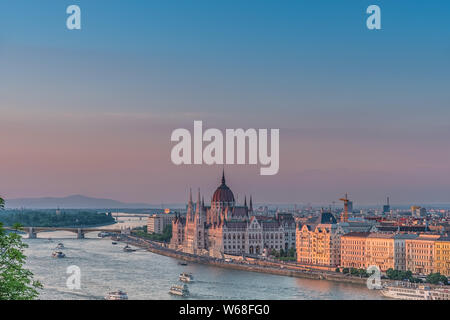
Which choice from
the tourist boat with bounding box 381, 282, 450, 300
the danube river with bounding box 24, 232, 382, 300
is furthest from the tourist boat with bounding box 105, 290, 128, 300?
the tourist boat with bounding box 381, 282, 450, 300

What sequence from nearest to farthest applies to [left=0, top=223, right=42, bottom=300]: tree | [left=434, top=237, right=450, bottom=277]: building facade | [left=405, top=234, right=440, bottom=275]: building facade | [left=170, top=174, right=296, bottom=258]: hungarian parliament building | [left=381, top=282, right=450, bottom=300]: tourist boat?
1. [left=0, top=223, right=42, bottom=300]: tree
2. [left=381, top=282, right=450, bottom=300]: tourist boat
3. [left=434, top=237, right=450, bottom=277]: building facade
4. [left=405, top=234, right=440, bottom=275]: building facade
5. [left=170, top=174, right=296, bottom=258]: hungarian parliament building

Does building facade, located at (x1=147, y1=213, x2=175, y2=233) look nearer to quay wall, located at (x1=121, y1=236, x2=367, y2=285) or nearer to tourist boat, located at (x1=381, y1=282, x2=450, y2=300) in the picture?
quay wall, located at (x1=121, y1=236, x2=367, y2=285)

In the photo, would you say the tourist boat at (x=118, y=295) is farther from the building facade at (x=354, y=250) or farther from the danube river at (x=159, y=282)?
the building facade at (x=354, y=250)

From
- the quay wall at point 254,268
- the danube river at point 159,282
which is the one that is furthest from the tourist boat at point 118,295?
the quay wall at point 254,268

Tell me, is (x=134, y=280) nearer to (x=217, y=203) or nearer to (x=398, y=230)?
(x=398, y=230)
